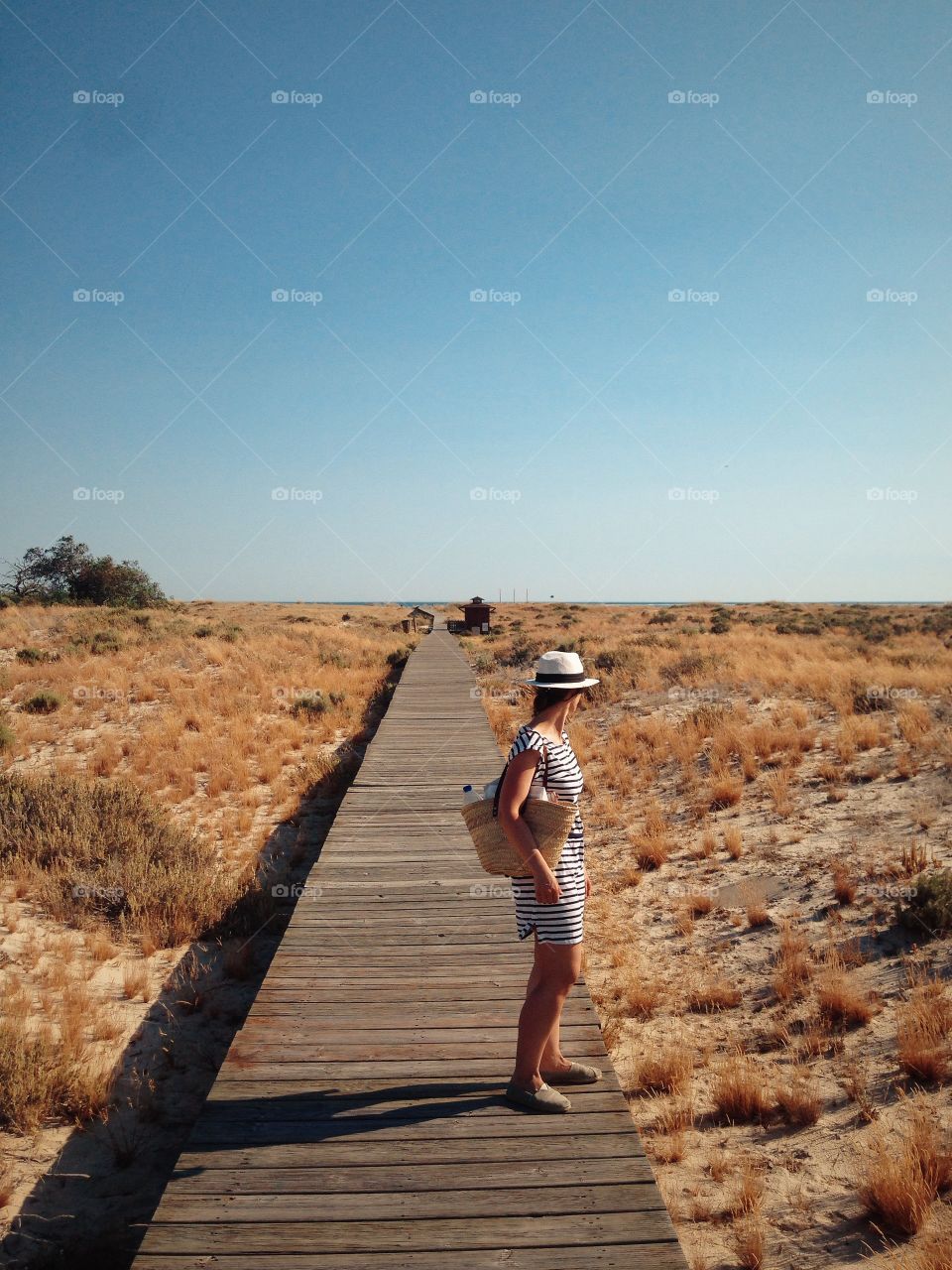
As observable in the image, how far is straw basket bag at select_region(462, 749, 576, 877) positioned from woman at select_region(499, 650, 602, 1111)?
1.7 inches

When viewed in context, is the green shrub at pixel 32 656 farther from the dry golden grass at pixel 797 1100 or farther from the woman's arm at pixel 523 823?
the dry golden grass at pixel 797 1100

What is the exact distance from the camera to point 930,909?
543 cm

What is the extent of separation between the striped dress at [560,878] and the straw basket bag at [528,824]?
0.04m

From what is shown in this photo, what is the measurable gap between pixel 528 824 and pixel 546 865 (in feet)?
0.58

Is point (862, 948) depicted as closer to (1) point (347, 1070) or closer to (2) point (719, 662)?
(1) point (347, 1070)

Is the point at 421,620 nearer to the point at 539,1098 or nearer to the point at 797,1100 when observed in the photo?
the point at 797,1100

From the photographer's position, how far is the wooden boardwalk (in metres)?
2.60

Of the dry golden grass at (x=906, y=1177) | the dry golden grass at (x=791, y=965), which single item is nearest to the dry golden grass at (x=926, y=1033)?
the dry golden grass at (x=906, y=1177)

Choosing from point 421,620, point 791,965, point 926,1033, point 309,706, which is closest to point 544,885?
point 926,1033

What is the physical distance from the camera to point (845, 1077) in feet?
13.6

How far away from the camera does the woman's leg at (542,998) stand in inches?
122

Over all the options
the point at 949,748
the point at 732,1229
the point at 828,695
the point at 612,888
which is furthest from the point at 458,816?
the point at 828,695

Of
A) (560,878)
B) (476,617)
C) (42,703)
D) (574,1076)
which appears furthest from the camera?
(476,617)

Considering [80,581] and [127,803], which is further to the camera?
[80,581]
